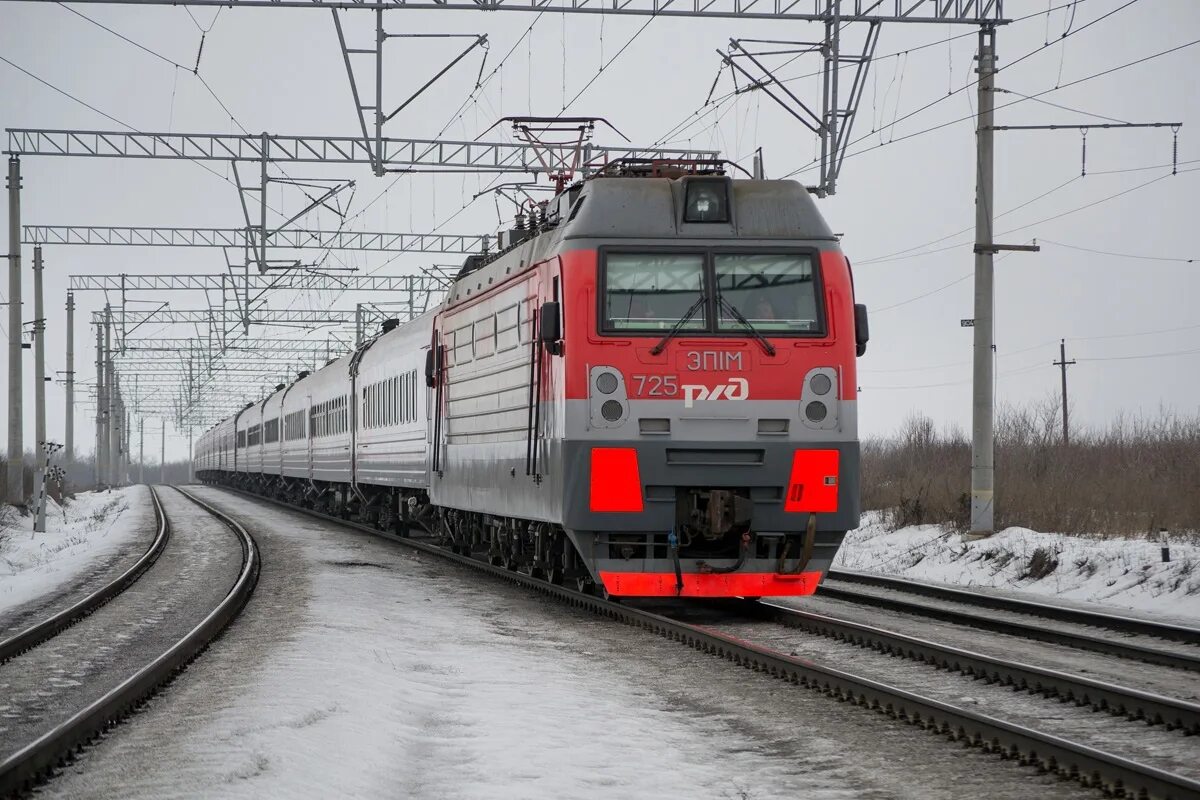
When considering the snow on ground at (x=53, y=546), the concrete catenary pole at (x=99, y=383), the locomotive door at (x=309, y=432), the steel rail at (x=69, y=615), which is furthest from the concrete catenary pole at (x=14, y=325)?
the concrete catenary pole at (x=99, y=383)

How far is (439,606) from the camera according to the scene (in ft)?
46.8

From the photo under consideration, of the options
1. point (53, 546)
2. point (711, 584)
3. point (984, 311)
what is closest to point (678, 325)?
point (711, 584)

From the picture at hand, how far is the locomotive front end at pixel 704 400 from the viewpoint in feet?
39.5

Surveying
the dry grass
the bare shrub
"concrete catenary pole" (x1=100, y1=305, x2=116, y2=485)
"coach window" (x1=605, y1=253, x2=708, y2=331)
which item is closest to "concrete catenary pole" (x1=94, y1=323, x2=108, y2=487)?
"concrete catenary pole" (x1=100, y1=305, x2=116, y2=485)

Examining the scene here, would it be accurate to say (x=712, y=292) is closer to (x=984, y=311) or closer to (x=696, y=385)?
(x=696, y=385)

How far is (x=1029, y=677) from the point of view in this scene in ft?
29.2

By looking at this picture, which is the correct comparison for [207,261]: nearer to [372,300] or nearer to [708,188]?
[372,300]

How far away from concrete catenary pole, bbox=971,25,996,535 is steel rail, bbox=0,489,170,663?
1125 centimetres

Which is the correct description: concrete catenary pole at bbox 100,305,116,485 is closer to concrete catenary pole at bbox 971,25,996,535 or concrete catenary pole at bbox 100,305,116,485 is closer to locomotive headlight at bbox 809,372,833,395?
concrete catenary pole at bbox 971,25,996,535

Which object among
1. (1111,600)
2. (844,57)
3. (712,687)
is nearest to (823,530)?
(712,687)

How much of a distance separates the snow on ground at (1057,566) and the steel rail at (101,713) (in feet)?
29.1

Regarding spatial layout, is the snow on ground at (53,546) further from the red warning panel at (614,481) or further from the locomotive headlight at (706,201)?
the locomotive headlight at (706,201)

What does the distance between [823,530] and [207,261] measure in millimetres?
35805

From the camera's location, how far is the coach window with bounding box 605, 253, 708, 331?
1223 cm
